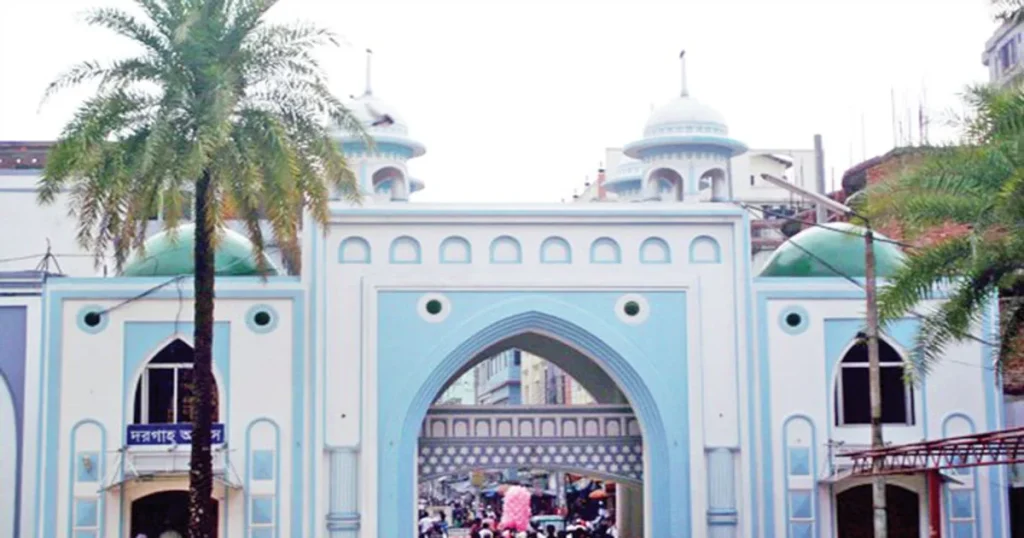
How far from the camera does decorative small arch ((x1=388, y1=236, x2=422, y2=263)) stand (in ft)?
99.2

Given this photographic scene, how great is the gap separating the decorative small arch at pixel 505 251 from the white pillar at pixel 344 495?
4557 millimetres

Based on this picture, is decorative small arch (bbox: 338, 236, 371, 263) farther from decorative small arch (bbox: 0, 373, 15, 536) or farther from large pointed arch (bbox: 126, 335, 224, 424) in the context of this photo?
decorative small arch (bbox: 0, 373, 15, 536)

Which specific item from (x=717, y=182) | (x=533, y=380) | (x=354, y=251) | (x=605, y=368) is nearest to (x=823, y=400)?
(x=605, y=368)

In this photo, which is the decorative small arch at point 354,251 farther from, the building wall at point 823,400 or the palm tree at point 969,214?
the palm tree at point 969,214

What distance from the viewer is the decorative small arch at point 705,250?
100 feet

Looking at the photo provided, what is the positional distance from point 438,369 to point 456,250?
2.31 m

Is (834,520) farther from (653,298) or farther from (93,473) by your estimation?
(93,473)

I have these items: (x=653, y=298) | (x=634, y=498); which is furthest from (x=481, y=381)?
(x=653, y=298)

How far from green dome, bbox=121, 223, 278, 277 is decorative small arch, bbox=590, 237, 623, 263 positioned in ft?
20.2

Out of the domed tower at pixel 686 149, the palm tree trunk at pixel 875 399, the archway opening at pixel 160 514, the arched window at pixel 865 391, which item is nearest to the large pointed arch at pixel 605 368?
the arched window at pixel 865 391

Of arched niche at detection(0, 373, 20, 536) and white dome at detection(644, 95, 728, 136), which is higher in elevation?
white dome at detection(644, 95, 728, 136)

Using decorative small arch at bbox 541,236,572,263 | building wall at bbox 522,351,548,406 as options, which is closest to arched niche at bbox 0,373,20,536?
decorative small arch at bbox 541,236,572,263

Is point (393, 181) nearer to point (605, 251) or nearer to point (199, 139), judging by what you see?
point (605, 251)

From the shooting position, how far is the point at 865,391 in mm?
30609
